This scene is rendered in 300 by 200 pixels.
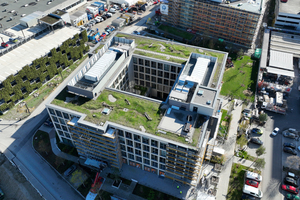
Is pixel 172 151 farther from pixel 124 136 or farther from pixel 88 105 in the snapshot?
pixel 88 105

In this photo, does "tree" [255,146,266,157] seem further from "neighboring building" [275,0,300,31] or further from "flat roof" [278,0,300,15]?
"flat roof" [278,0,300,15]

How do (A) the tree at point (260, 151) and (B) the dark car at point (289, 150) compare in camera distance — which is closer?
(A) the tree at point (260, 151)

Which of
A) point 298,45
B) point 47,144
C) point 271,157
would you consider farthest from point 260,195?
point 298,45

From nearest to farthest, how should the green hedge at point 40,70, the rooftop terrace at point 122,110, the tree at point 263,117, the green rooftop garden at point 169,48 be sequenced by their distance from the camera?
the rooftop terrace at point 122,110 < the tree at point 263,117 < the green rooftop garden at point 169,48 < the green hedge at point 40,70

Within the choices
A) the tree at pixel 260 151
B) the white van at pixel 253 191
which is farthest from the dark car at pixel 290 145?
the white van at pixel 253 191

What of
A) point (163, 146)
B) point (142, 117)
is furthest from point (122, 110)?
point (163, 146)

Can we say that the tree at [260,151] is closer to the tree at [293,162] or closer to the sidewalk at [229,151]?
the sidewalk at [229,151]

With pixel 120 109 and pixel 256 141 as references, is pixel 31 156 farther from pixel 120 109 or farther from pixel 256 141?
pixel 256 141

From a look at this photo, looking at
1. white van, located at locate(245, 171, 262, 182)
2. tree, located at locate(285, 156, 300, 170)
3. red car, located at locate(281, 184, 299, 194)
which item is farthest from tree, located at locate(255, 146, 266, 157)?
red car, located at locate(281, 184, 299, 194)
